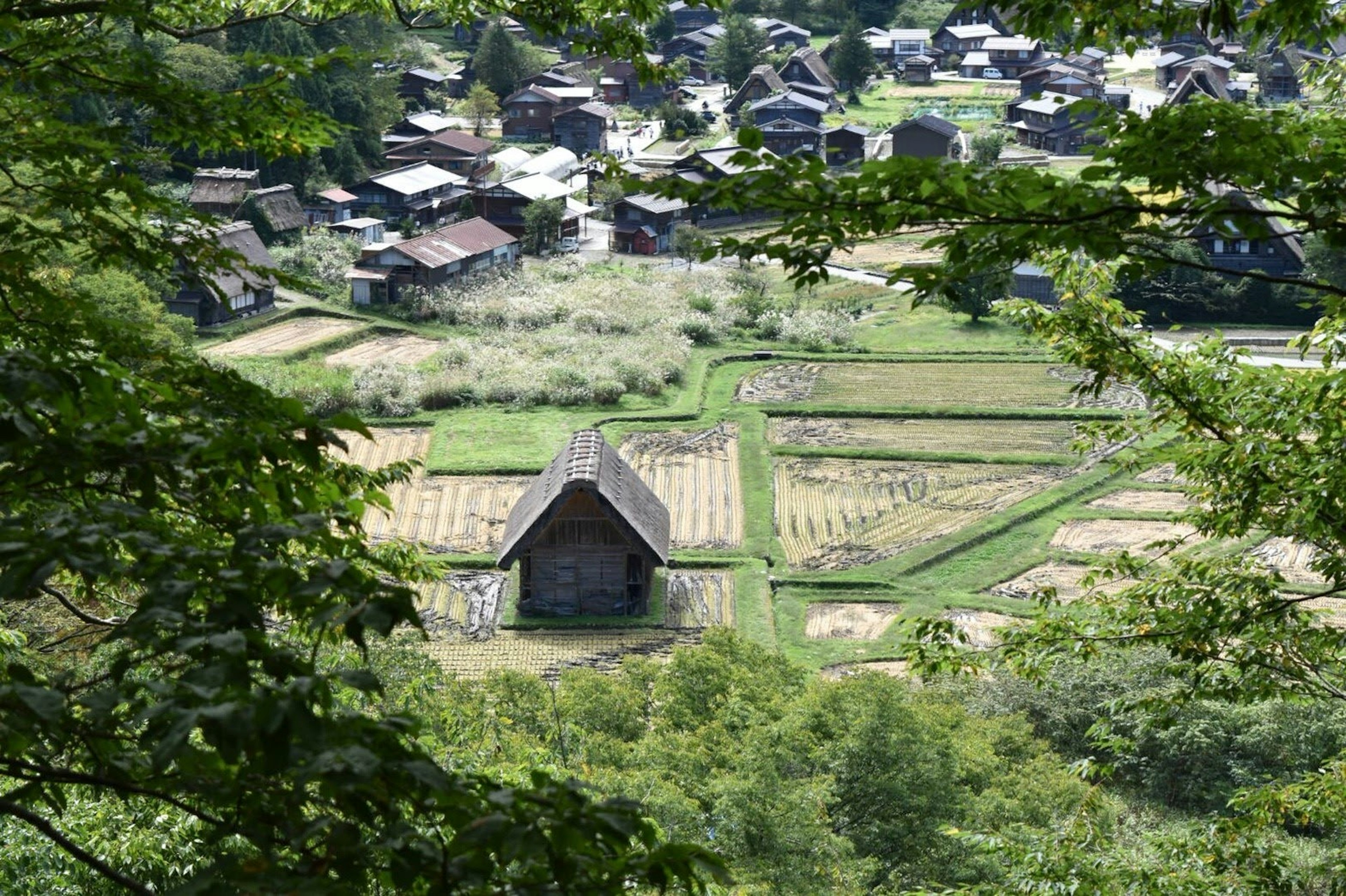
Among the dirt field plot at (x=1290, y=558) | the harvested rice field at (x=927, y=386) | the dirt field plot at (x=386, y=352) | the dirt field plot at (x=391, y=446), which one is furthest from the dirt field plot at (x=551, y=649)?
the dirt field plot at (x=386, y=352)

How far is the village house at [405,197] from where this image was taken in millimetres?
52031

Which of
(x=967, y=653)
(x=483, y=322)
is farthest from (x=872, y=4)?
(x=967, y=653)

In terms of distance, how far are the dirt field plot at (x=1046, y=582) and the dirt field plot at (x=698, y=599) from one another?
5026 millimetres

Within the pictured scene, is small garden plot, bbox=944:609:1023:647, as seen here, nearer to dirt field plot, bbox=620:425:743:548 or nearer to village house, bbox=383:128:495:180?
dirt field plot, bbox=620:425:743:548

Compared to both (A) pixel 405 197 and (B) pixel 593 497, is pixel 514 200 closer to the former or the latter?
(A) pixel 405 197

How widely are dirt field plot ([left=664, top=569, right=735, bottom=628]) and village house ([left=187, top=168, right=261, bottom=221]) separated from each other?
27338 mm

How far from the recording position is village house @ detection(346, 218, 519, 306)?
142ft

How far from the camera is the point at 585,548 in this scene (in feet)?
83.0

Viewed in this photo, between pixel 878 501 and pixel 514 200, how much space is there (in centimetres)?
2567

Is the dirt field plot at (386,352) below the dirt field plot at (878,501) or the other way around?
below

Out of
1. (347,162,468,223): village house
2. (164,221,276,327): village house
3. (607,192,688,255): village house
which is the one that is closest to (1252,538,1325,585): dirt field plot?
(164,221,276,327): village house

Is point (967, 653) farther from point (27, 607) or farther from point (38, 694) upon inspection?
point (27, 607)

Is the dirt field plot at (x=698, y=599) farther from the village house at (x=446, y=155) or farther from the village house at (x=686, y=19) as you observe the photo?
the village house at (x=686, y=19)

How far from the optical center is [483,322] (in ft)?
138
